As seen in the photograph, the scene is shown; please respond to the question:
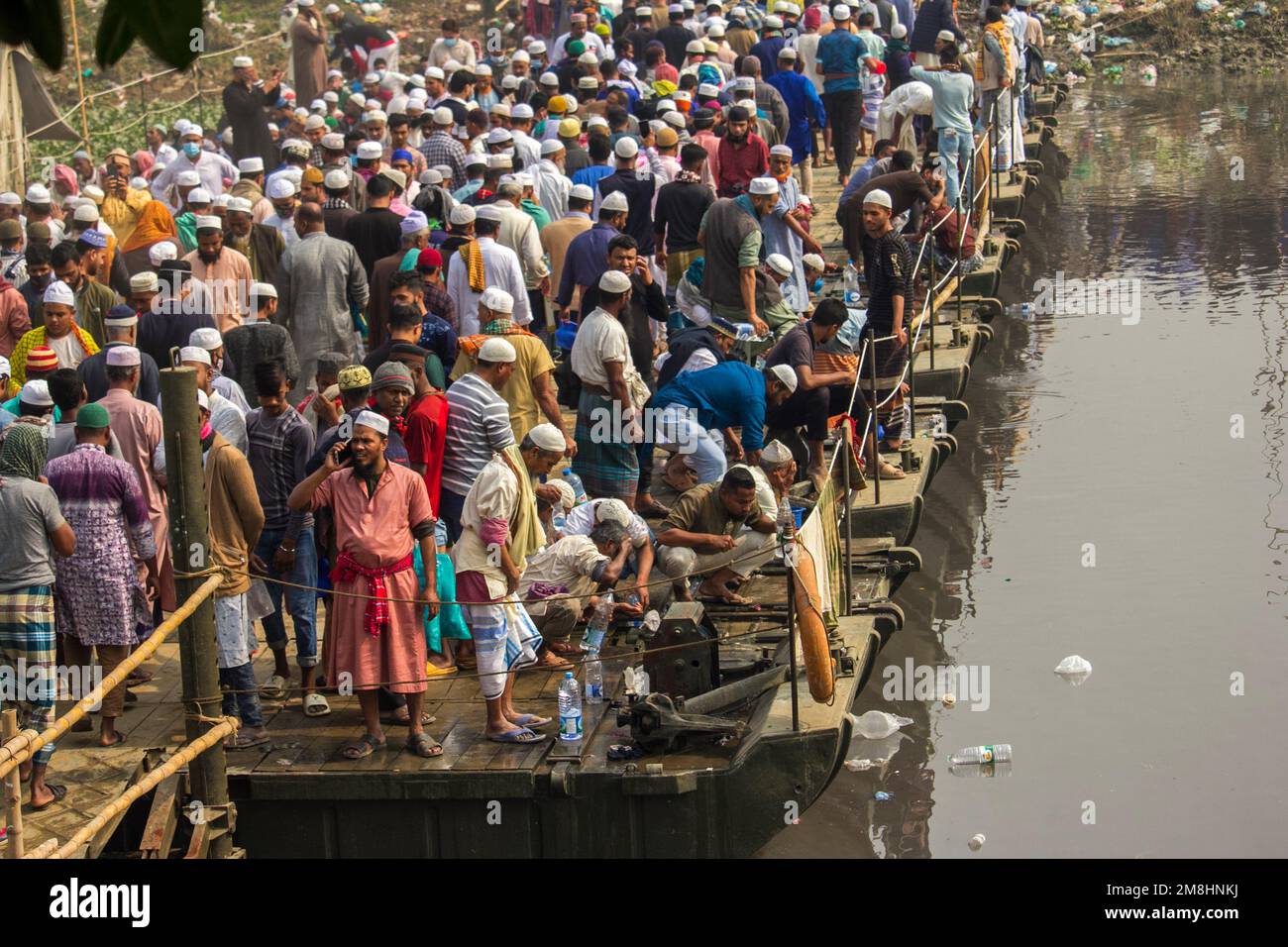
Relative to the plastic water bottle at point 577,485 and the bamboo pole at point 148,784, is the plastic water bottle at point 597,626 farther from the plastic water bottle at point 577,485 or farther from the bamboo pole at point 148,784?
the bamboo pole at point 148,784

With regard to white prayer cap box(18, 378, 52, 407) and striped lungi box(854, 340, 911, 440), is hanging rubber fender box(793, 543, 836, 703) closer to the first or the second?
white prayer cap box(18, 378, 52, 407)

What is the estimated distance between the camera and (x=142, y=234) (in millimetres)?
14000

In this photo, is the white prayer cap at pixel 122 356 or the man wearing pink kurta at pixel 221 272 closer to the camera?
the white prayer cap at pixel 122 356

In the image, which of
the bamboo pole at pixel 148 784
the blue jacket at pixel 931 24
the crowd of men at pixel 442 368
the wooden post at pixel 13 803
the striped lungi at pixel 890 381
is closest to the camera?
the wooden post at pixel 13 803

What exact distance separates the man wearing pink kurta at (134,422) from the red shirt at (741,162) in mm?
7360

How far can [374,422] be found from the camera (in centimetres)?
859

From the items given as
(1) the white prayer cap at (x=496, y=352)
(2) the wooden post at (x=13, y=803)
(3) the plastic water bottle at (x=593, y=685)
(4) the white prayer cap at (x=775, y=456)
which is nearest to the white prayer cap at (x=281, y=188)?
(1) the white prayer cap at (x=496, y=352)

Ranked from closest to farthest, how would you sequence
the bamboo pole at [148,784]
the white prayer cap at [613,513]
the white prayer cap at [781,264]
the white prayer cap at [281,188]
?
the bamboo pole at [148,784], the white prayer cap at [613,513], the white prayer cap at [781,264], the white prayer cap at [281,188]

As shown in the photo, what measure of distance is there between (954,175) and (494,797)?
386 inches

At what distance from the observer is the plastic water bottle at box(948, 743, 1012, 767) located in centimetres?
1059

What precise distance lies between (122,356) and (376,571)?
1.95 m

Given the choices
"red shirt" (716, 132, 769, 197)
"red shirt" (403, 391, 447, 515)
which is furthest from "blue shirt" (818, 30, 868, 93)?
"red shirt" (403, 391, 447, 515)

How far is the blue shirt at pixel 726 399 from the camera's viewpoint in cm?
1116

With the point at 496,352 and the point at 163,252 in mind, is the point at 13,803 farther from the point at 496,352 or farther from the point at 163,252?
the point at 163,252
